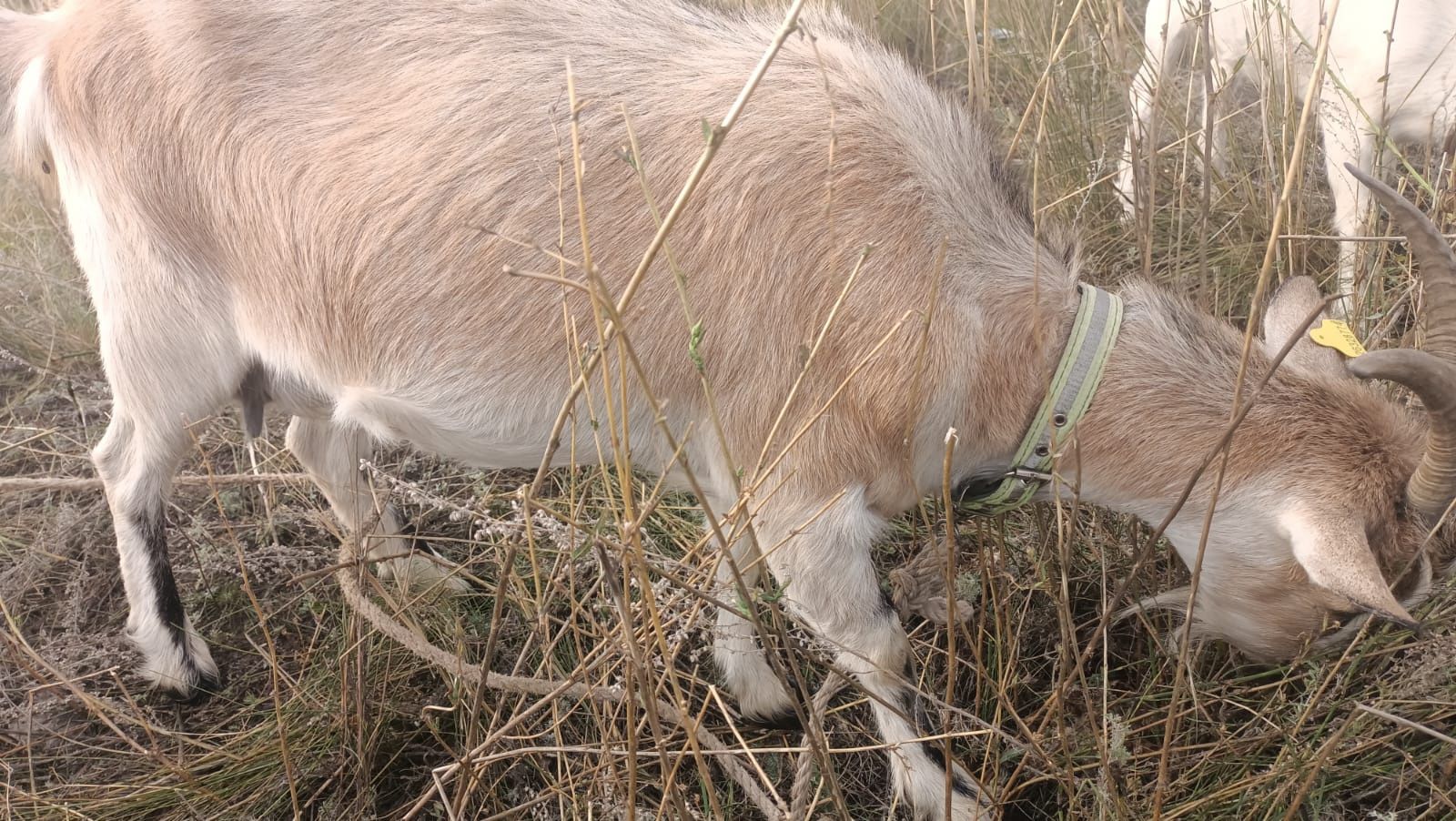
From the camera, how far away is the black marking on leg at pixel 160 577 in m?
2.93

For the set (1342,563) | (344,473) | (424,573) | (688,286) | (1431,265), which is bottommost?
(424,573)

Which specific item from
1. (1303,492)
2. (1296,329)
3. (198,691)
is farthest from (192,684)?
(1296,329)

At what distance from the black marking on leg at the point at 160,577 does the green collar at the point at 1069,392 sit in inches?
89.9

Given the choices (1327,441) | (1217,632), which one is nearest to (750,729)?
(1217,632)

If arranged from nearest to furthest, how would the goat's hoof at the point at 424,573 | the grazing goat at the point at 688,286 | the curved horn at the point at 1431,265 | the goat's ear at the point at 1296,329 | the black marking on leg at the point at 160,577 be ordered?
the curved horn at the point at 1431,265 < the grazing goat at the point at 688,286 < the goat's ear at the point at 1296,329 < the black marking on leg at the point at 160,577 < the goat's hoof at the point at 424,573

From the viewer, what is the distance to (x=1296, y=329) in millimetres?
2381

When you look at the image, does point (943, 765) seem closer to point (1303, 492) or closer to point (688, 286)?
point (1303, 492)

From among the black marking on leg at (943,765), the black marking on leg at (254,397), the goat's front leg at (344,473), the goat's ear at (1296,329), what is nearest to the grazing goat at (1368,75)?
the goat's ear at (1296,329)

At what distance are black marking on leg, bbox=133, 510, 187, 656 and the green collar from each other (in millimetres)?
2282

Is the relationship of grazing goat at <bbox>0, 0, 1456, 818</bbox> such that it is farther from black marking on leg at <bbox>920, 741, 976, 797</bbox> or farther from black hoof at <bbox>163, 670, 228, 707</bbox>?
black hoof at <bbox>163, 670, 228, 707</bbox>

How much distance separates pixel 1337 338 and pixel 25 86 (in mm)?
3313

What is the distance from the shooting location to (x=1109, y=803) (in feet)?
6.86

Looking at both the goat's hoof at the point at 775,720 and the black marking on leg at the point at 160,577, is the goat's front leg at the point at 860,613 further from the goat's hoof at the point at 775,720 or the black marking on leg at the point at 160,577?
the black marking on leg at the point at 160,577

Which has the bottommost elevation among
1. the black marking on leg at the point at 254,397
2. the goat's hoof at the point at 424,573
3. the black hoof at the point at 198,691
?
the black hoof at the point at 198,691
